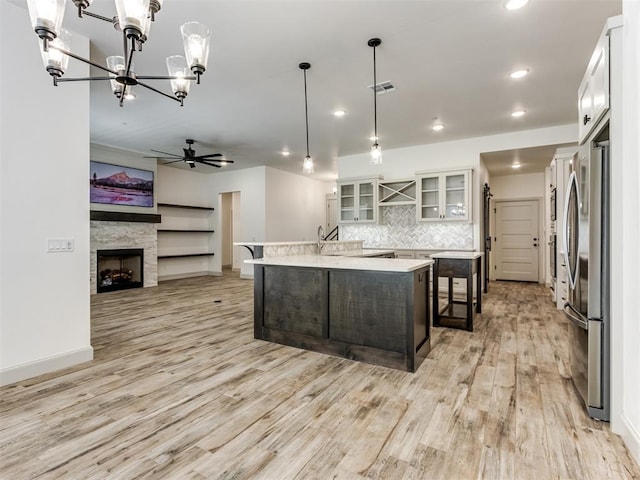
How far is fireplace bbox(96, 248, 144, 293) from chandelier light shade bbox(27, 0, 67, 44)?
5918 mm

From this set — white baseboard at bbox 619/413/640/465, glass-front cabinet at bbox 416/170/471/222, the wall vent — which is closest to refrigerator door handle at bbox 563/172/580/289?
white baseboard at bbox 619/413/640/465

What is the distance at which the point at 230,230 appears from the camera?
10.8 metres

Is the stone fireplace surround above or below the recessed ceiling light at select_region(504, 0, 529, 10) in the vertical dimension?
below

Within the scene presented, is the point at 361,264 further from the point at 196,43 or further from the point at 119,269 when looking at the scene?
the point at 119,269

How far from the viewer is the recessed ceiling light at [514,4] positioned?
243 cm

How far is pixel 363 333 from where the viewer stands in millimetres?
2895

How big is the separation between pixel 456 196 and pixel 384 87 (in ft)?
9.08

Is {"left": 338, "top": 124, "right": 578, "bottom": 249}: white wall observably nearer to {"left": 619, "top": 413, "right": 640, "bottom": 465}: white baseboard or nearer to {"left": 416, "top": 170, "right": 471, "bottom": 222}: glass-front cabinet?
{"left": 416, "top": 170, "right": 471, "bottom": 222}: glass-front cabinet

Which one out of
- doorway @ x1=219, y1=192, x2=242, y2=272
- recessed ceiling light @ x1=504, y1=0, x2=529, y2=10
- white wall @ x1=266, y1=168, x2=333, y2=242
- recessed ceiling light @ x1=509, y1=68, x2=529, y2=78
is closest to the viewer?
recessed ceiling light @ x1=504, y1=0, x2=529, y2=10

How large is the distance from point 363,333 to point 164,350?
194 cm

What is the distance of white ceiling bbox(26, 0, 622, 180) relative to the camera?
260 cm

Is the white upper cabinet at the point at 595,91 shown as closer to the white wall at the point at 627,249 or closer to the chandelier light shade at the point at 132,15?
the white wall at the point at 627,249

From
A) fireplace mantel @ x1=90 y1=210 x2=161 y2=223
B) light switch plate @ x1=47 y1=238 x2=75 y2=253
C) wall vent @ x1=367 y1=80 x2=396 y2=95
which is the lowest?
light switch plate @ x1=47 y1=238 x2=75 y2=253

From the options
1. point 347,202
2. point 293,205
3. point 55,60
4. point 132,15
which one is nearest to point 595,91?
point 132,15
